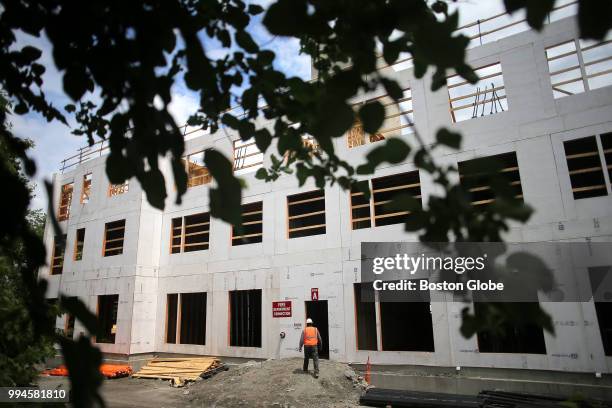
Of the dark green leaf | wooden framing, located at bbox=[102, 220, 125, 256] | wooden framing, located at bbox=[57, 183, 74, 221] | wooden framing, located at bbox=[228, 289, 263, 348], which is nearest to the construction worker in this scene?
wooden framing, located at bbox=[228, 289, 263, 348]

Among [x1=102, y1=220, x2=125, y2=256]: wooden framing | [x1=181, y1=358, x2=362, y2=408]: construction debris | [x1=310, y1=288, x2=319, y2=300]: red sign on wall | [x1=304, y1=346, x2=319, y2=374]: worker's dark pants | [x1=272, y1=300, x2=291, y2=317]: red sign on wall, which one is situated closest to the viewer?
[x1=181, y1=358, x2=362, y2=408]: construction debris

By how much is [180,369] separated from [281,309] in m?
4.66

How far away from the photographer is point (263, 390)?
10.8m

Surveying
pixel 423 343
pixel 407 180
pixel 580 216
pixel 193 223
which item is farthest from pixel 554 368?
pixel 193 223

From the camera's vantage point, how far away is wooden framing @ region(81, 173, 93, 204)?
20.9 metres

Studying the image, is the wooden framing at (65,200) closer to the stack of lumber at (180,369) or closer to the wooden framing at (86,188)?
the wooden framing at (86,188)

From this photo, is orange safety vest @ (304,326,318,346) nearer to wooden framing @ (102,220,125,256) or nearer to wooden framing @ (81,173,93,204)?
wooden framing @ (102,220,125,256)

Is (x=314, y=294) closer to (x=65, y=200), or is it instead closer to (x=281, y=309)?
(x=281, y=309)

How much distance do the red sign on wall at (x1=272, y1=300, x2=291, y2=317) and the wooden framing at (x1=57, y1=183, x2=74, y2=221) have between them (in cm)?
1470

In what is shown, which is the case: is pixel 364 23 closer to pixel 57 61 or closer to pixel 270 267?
pixel 57 61

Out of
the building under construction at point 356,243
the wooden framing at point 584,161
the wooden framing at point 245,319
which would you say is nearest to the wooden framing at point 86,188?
the building under construction at point 356,243

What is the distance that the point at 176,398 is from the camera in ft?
38.7

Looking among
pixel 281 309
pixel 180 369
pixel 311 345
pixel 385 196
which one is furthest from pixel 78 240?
pixel 385 196

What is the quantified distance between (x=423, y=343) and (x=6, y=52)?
1535cm
